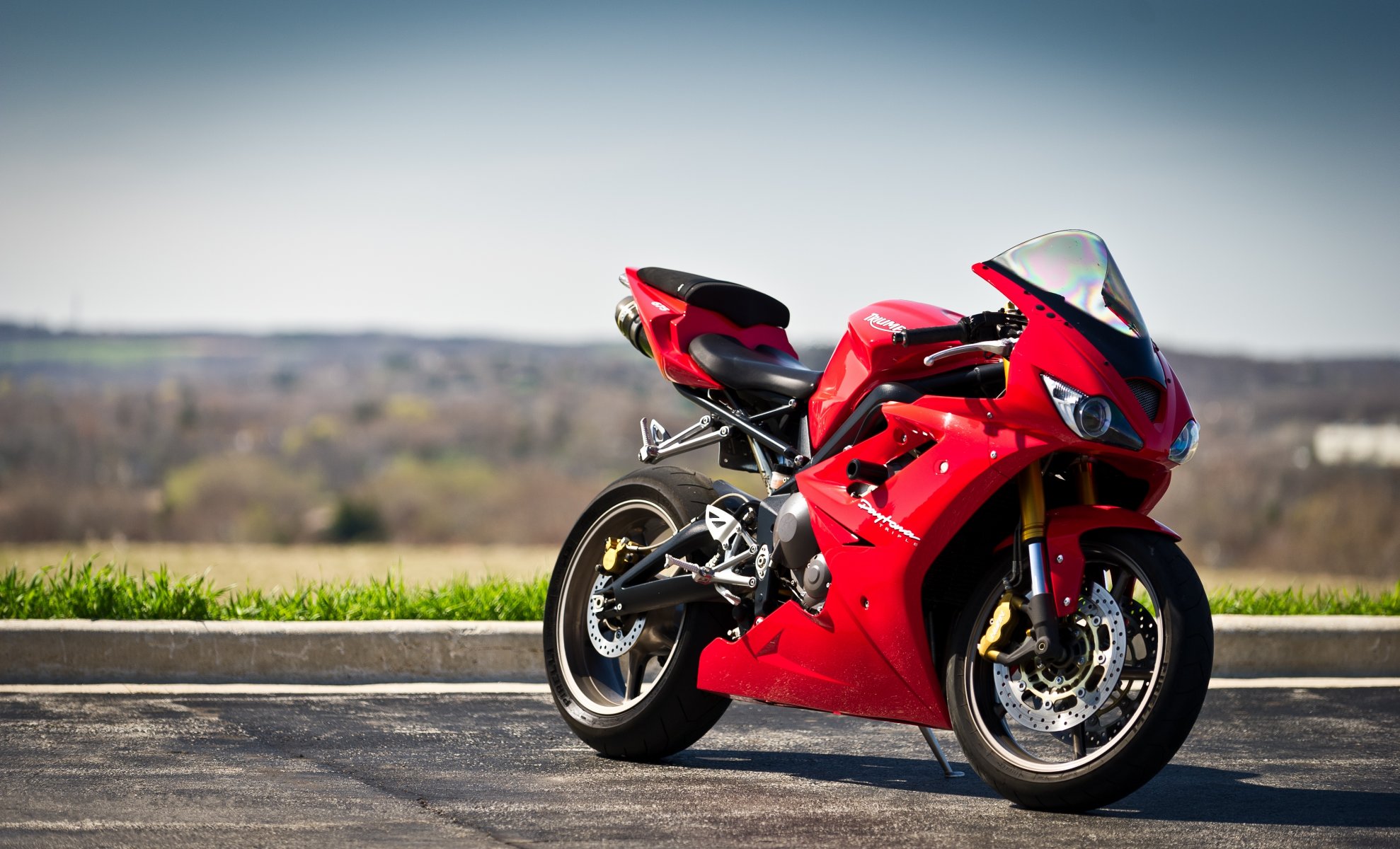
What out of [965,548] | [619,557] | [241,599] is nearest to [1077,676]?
[965,548]

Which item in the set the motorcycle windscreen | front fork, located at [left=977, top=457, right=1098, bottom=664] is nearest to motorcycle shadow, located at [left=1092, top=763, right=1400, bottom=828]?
front fork, located at [left=977, top=457, right=1098, bottom=664]

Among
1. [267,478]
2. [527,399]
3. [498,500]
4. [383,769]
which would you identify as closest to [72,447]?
[267,478]

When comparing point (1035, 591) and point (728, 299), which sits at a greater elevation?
point (728, 299)

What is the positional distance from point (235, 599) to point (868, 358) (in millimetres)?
4262

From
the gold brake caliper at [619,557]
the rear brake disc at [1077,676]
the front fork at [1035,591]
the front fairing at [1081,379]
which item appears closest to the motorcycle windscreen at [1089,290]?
the front fairing at [1081,379]

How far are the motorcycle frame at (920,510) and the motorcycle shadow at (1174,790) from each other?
1.23 ft

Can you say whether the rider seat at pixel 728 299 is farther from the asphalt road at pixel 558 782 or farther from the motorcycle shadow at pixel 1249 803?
the motorcycle shadow at pixel 1249 803

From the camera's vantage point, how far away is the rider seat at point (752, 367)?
17.4 ft

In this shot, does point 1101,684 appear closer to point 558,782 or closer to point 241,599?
point 558,782

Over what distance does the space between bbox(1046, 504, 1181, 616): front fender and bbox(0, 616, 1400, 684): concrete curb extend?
3.42 meters

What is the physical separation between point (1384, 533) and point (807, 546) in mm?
41338

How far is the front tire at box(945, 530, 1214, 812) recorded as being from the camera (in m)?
4.14

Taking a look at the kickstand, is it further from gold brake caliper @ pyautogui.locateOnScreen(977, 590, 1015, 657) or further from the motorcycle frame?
gold brake caliper @ pyautogui.locateOnScreen(977, 590, 1015, 657)

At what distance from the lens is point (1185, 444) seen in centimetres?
443
